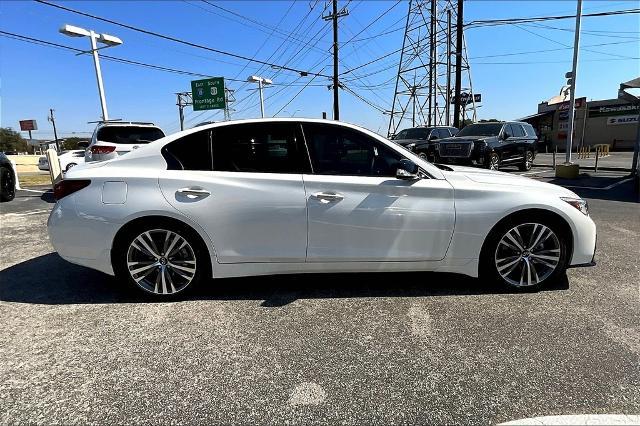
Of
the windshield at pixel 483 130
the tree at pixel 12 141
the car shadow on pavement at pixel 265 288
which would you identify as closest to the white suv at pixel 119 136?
the car shadow on pavement at pixel 265 288

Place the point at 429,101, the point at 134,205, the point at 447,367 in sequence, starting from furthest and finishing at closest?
the point at 429,101
the point at 134,205
the point at 447,367

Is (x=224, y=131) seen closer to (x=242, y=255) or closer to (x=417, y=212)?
(x=242, y=255)

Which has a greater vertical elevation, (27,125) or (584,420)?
(27,125)

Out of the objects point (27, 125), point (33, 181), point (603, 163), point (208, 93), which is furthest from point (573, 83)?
point (27, 125)

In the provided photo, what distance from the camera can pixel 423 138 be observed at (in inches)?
725

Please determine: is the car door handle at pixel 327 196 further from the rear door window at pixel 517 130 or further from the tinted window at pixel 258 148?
the rear door window at pixel 517 130

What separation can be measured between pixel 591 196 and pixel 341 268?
8.72 meters

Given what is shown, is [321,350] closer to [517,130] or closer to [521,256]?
[521,256]

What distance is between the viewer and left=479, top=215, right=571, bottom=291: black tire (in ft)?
12.0

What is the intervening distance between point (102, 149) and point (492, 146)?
40.5ft

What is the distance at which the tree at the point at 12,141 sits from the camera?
80619 millimetres

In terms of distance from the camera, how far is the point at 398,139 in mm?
19078

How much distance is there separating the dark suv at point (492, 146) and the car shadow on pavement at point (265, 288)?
11.1 metres

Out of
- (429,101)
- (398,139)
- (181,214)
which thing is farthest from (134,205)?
(429,101)
